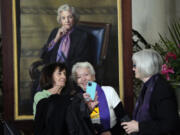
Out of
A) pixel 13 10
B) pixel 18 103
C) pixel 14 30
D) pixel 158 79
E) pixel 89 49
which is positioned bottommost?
pixel 18 103

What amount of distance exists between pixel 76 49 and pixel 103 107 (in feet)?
3.39

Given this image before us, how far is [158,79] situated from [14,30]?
2266 mm

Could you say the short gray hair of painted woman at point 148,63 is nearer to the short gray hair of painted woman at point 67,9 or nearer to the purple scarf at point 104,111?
the purple scarf at point 104,111

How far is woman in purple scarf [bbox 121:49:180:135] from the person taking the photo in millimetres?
2492

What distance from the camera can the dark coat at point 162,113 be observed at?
2.48 meters

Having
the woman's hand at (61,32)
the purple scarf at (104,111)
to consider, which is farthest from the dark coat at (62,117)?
the woman's hand at (61,32)

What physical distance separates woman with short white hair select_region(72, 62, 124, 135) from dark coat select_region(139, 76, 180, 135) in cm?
105

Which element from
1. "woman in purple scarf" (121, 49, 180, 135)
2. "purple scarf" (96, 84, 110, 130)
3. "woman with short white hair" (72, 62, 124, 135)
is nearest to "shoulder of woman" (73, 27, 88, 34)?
"woman with short white hair" (72, 62, 124, 135)

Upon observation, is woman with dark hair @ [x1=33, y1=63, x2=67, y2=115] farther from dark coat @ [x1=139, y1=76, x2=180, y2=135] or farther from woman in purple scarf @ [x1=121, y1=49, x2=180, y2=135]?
dark coat @ [x1=139, y1=76, x2=180, y2=135]

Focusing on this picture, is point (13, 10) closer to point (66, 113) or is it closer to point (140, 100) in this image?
point (66, 113)

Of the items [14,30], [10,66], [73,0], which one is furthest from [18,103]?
[73,0]

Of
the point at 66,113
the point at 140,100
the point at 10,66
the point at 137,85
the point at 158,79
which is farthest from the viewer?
the point at 137,85

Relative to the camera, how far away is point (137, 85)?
535cm

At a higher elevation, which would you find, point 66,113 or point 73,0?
point 73,0
